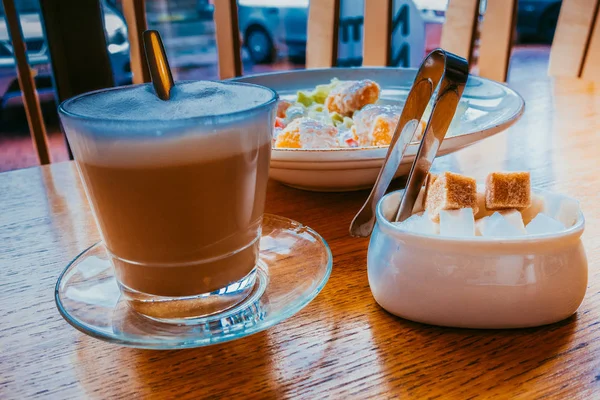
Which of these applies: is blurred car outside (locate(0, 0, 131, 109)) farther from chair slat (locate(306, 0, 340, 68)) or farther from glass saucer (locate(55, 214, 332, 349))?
glass saucer (locate(55, 214, 332, 349))

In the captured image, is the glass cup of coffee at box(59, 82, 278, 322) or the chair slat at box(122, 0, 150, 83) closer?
the glass cup of coffee at box(59, 82, 278, 322)

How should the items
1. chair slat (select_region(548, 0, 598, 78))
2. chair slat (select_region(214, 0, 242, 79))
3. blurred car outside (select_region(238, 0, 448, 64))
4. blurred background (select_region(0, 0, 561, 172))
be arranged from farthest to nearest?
blurred car outside (select_region(238, 0, 448, 64)), blurred background (select_region(0, 0, 561, 172)), chair slat (select_region(548, 0, 598, 78)), chair slat (select_region(214, 0, 242, 79))

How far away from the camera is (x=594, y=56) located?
1685 mm

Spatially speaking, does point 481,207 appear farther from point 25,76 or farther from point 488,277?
point 25,76

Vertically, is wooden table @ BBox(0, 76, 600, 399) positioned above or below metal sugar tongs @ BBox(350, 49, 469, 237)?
below

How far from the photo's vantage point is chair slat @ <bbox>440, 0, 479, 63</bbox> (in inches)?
70.9

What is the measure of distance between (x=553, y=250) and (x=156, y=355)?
0.29 meters

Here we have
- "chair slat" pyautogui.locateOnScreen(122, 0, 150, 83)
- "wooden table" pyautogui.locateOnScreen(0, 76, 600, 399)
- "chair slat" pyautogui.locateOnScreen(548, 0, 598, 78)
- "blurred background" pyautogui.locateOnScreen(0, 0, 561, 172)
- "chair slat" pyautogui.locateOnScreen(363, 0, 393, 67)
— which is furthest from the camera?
"blurred background" pyautogui.locateOnScreen(0, 0, 561, 172)

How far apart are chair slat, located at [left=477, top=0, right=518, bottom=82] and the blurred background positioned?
2.10m

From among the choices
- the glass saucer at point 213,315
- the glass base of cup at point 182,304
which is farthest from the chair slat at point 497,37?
the glass base of cup at point 182,304

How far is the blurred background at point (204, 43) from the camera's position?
3801 mm

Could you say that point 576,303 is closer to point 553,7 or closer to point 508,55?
point 508,55

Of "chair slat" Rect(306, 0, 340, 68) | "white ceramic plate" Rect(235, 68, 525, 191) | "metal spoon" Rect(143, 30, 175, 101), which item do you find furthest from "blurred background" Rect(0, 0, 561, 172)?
"metal spoon" Rect(143, 30, 175, 101)

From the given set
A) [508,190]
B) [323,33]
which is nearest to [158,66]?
[508,190]
